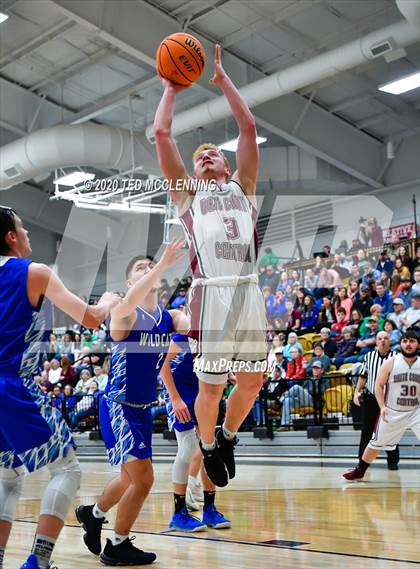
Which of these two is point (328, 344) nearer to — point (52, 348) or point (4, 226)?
point (52, 348)

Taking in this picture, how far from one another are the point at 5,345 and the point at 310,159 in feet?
60.1

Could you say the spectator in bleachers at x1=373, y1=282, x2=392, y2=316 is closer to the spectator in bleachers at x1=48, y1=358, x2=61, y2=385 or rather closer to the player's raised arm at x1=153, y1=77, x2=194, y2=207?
the spectator in bleachers at x1=48, y1=358, x2=61, y2=385

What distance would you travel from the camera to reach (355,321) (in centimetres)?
1389

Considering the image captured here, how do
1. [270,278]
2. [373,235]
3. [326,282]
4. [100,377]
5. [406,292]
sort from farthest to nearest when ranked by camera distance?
[373,235]
[270,278]
[100,377]
[326,282]
[406,292]

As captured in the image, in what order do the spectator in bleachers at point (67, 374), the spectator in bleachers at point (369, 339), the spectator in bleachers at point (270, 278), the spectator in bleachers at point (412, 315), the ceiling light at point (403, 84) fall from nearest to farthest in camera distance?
1. the spectator in bleachers at point (412, 315)
2. the spectator in bleachers at point (369, 339)
3. the ceiling light at point (403, 84)
4. the spectator in bleachers at point (270, 278)
5. the spectator in bleachers at point (67, 374)

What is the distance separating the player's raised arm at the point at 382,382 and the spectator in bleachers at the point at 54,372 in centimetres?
1019

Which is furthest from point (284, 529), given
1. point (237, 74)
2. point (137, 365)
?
point (237, 74)

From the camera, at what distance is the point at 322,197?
22.1m

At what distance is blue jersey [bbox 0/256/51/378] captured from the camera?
3590mm

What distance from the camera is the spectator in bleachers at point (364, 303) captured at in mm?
14156

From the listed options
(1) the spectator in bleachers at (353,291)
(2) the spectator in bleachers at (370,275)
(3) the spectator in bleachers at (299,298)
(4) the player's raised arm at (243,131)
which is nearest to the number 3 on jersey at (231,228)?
(4) the player's raised arm at (243,131)

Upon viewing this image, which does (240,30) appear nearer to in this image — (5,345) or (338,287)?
(338,287)

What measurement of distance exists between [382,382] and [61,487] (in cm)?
613

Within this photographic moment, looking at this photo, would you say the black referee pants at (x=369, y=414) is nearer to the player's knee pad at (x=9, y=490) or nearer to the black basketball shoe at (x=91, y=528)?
the black basketball shoe at (x=91, y=528)
